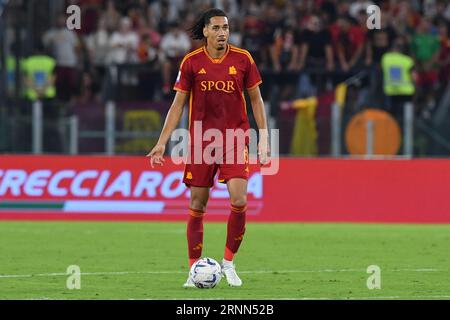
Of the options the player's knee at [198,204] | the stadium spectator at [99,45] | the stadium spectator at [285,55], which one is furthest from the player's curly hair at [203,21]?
the stadium spectator at [99,45]

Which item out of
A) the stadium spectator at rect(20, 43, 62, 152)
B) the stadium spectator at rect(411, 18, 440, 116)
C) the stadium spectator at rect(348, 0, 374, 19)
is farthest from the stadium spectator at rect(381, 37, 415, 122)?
the stadium spectator at rect(20, 43, 62, 152)

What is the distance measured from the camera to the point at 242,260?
15211 millimetres

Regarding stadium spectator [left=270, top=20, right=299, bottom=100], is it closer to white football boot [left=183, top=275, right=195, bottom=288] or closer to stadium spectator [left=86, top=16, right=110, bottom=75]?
stadium spectator [left=86, top=16, right=110, bottom=75]

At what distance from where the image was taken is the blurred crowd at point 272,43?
83.9ft

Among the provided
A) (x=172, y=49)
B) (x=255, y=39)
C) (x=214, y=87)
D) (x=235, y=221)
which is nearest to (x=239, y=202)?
(x=235, y=221)

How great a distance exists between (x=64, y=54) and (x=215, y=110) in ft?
47.2

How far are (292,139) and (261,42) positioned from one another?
3718 millimetres

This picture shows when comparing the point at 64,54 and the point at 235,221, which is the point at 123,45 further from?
the point at 235,221

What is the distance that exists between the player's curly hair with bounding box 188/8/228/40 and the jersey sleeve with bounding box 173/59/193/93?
0.35 m

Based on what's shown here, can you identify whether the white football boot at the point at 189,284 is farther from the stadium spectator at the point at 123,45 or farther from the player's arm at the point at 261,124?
the stadium spectator at the point at 123,45

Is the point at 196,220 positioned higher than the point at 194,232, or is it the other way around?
the point at 196,220

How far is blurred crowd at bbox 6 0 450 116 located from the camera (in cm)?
2556
